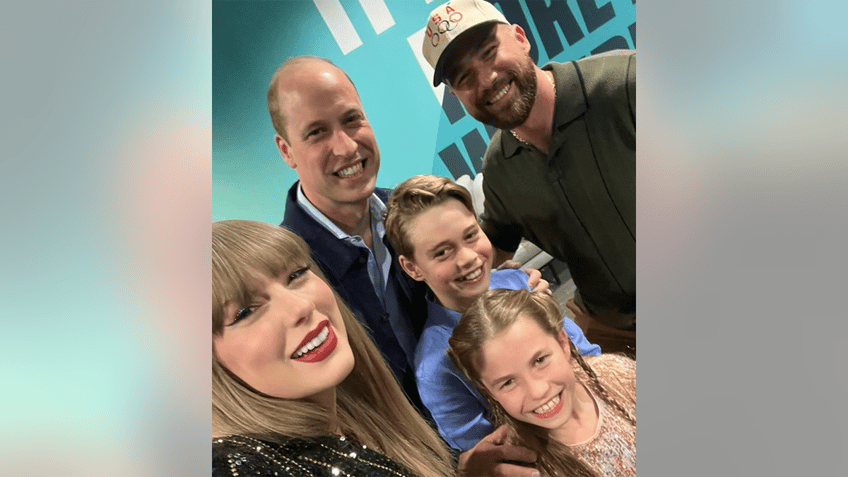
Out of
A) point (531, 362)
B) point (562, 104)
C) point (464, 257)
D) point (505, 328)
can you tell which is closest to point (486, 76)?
point (562, 104)

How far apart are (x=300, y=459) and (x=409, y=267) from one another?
0.69 metres

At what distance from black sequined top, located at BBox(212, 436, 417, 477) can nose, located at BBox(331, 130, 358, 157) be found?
2.96 feet

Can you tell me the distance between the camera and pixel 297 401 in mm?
2555

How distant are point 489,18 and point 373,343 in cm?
113

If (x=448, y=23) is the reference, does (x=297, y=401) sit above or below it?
below

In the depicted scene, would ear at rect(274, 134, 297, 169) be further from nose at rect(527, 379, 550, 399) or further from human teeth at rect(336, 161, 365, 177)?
nose at rect(527, 379, 550, 399)

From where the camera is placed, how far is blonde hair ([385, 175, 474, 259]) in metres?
2.62

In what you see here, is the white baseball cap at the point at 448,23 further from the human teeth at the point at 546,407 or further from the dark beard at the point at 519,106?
the human teeth at the point at 546,407

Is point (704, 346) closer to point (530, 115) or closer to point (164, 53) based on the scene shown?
point (530, 115)

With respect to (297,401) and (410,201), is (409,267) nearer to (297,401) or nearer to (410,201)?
(410,201)

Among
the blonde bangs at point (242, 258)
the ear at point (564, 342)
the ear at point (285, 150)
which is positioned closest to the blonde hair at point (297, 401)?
the blonde bangs at point (242, 258)

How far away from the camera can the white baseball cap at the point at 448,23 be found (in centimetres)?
266

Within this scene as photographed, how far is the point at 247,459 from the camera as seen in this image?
2.51m

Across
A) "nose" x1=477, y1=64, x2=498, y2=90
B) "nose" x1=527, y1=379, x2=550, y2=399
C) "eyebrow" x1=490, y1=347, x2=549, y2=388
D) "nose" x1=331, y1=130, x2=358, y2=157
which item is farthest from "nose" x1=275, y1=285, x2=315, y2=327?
"nose" x1=477, y1=64, x2=498, y2=90
